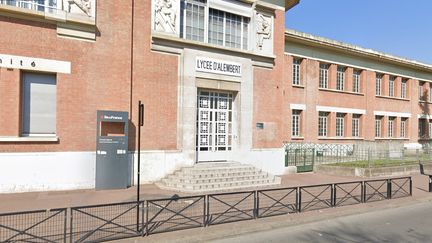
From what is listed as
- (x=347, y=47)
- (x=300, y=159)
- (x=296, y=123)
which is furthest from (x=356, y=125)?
(x=300, y=159)

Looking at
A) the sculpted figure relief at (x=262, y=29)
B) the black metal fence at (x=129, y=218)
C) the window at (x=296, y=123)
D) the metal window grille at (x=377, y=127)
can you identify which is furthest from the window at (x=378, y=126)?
the black metal fence at (x=129, y=218)

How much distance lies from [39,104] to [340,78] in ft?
67.6

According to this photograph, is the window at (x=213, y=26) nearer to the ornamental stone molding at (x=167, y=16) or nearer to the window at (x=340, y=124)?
the ornamental stone molding at (x=167, y=16)

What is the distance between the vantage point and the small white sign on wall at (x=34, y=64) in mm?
9945

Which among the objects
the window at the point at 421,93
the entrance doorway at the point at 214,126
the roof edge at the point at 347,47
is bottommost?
the entrance doorway at the point at 214,126

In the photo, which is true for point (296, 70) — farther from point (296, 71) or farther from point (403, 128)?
point (403, 128)

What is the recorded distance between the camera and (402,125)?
28.6m

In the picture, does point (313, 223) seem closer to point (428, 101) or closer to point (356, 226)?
point (356, 226)

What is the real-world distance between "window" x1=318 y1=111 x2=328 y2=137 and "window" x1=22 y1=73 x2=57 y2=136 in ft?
58.4

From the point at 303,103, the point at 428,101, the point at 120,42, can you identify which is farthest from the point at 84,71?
the point at 428,101

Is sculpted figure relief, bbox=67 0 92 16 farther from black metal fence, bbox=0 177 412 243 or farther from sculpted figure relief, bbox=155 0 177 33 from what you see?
black metal fence, bbox=0 177 412 243

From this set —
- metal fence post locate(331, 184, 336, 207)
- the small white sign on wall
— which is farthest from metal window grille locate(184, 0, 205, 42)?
metal fence post locate(331, 184, 336, 207)

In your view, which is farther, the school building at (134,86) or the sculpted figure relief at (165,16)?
the sculpted figure relief at (165,16)

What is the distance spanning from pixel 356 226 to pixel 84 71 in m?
9.51
